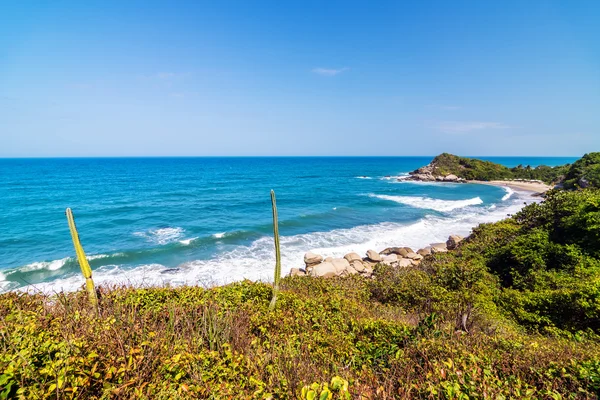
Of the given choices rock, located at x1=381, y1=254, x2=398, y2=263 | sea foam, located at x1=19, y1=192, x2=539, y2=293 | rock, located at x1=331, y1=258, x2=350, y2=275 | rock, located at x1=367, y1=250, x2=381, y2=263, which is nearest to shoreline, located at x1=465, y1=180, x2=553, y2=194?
sea foam, located at x1=19, y1=192, x2=539, y2=293

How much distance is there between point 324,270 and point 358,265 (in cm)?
284

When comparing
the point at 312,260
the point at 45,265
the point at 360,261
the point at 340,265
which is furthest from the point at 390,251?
the point at 45,265

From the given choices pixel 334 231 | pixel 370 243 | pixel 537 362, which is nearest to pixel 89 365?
pixel 537 362

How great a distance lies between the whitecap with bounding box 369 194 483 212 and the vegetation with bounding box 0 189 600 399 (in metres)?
28.0

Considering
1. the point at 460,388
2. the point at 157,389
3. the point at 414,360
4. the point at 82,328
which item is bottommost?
the point at 414,360

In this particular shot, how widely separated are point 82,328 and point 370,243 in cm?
2299

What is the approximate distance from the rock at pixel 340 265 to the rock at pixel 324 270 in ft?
0.97

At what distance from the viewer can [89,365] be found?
3256 mm

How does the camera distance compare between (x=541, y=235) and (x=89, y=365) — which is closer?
(x=89, y=365)

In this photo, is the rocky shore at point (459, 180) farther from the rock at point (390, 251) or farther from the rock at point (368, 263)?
the rock at point (368, 263)

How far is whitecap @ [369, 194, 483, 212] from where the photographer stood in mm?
39312

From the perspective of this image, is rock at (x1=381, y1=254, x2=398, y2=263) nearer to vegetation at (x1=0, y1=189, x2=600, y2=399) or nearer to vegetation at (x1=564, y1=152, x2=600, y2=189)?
vegetation at (x1=0, y1=189, x2=600, y2=399)

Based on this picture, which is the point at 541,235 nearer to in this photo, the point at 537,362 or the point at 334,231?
the point at 537,362

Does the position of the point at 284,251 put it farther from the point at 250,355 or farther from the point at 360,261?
the point at 250,355
